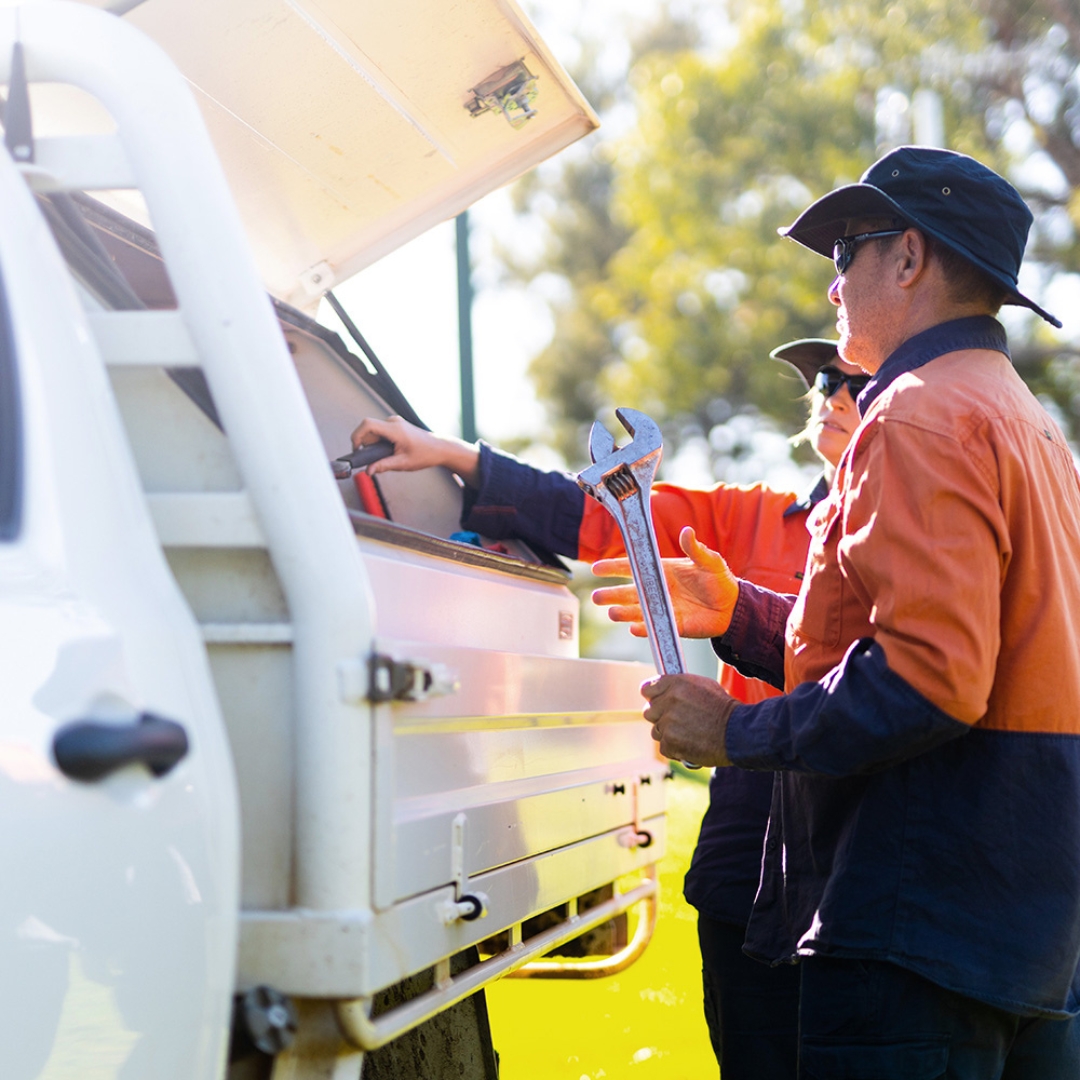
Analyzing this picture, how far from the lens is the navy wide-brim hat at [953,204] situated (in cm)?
208

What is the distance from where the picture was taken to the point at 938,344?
82.0 inches

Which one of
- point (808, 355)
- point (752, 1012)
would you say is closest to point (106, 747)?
point (752, 1012)

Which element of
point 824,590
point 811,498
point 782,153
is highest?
point 782,153

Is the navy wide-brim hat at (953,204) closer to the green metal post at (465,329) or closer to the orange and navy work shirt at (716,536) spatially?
the orange and navy work shirt at (716,536)

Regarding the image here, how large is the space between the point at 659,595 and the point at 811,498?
0.91m

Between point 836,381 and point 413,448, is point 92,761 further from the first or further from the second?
point 836,381

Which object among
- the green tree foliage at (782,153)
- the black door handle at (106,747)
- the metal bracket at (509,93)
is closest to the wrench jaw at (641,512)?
the black door handle at (106,747)

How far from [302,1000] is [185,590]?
0.59 metres

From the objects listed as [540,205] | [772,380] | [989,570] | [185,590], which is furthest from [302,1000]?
[540,205]

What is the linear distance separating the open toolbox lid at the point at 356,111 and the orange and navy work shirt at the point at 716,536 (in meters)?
0.87

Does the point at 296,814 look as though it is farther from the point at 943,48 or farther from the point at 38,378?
the point at 943,48

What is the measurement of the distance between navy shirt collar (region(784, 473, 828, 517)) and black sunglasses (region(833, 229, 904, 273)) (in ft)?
3.18

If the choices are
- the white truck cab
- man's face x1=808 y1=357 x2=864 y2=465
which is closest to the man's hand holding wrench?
the white truck cab

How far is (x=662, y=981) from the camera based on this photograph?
4625mm
